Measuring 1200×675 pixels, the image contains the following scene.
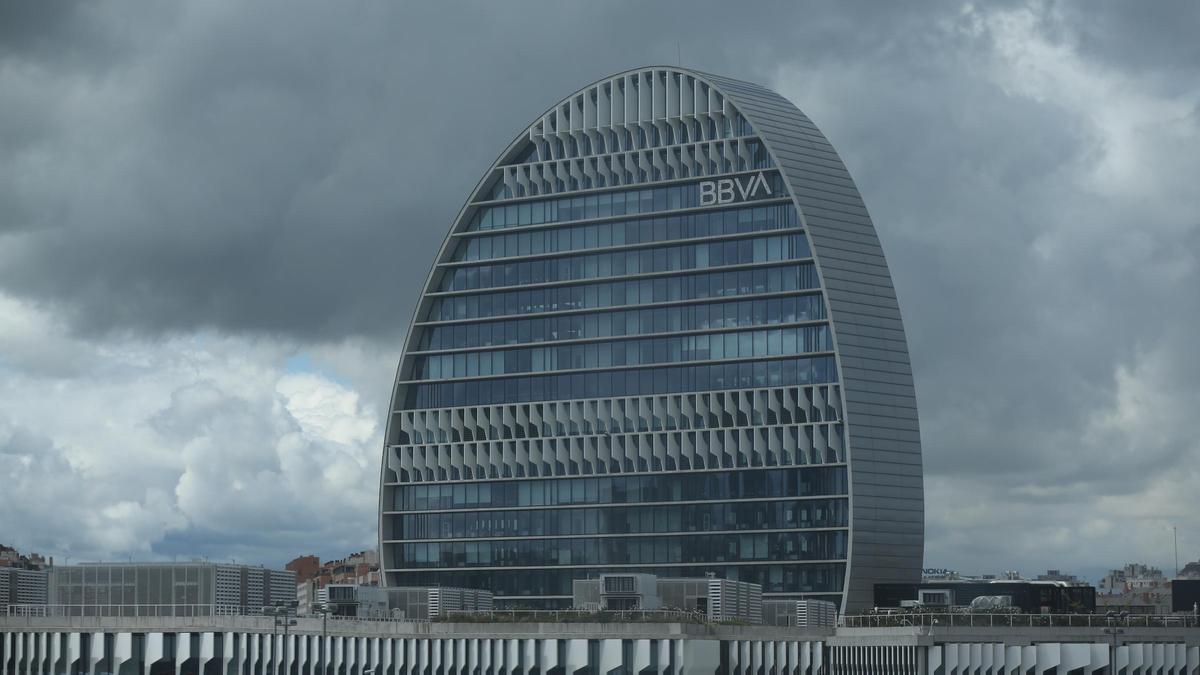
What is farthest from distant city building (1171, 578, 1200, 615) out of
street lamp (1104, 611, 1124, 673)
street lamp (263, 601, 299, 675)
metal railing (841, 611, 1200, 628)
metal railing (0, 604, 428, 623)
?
street lamp (263, 601, 299, 675)

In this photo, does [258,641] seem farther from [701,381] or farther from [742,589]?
[701,381]

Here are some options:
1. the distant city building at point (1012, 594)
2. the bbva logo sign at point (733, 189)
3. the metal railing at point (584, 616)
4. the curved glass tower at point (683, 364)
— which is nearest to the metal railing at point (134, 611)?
the metal railing at point (584, 616)

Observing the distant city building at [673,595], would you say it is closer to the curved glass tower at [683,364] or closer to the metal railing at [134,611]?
the metal railing at [134,611]

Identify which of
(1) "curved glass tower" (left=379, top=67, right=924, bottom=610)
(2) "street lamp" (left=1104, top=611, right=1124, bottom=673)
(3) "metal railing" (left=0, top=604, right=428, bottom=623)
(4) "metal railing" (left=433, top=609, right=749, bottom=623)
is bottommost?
(2) "street lamp" (left=1104, top=611, right=1124, bottom=673)

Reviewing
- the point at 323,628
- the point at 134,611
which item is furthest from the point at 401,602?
the point at 134,611

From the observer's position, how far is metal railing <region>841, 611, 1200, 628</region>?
14362 centimetres

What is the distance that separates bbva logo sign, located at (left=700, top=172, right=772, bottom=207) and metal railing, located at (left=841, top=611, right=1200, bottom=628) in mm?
48436

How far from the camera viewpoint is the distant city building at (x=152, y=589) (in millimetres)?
160375

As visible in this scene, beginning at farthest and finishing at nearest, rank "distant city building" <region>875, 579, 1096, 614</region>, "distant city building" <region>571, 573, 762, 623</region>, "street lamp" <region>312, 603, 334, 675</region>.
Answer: "distant city building" <region>875, 579, 1096, 614</region>, "distant city building" <region>571, 573, 762, 623</region>, "street lamp" <region>312, 603, 334, 675</region>

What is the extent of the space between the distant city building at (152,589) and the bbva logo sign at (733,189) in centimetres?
5481

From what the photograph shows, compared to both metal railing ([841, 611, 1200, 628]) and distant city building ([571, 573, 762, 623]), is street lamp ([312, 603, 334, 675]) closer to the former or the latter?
distant city building ([571, 573, 762, 623])

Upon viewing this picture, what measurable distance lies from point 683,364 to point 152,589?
5397 cm

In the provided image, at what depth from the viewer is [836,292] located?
17775 cm

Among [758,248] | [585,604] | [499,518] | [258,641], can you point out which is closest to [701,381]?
[758,248]
